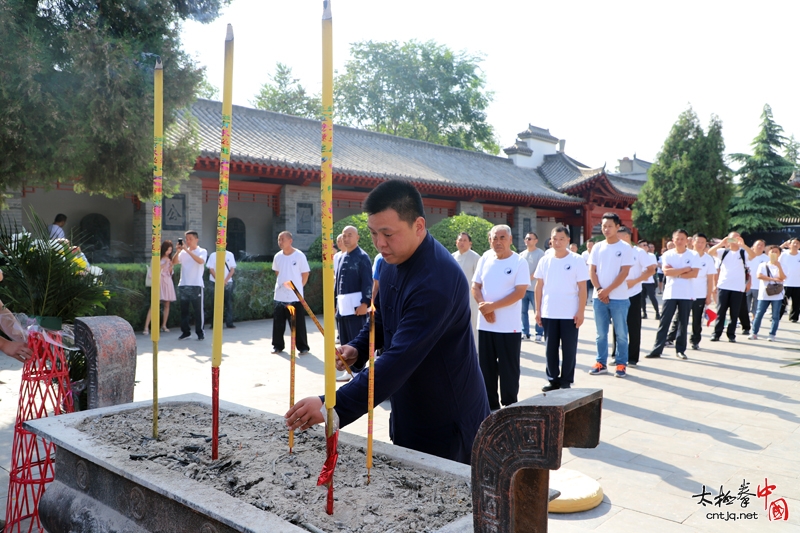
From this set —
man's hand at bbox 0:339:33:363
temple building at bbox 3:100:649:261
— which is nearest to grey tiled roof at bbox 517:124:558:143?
temple building at bbox 3:100:649:261

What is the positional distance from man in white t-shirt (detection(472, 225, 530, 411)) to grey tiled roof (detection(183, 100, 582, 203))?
9499mm

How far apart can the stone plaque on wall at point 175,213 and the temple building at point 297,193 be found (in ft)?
0.08

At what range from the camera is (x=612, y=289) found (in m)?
7.15

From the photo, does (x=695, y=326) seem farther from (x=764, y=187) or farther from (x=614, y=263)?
(x=764, y=187)

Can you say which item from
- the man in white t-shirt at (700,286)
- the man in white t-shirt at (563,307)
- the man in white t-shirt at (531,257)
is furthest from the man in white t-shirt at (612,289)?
the man in white t-shirt at (700,286)

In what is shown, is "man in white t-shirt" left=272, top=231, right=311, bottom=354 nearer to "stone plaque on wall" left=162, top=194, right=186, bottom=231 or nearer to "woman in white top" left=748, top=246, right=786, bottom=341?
"stone plaque on wall" left=162, top=194, right=186, bottom=231

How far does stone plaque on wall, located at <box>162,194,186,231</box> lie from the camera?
44.9ft

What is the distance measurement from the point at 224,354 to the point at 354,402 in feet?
23.6

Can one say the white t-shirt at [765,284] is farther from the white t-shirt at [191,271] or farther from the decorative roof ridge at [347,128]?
the decorative roof ridge at [347,128]

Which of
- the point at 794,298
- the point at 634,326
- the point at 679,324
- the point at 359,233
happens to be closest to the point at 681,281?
the point at 679,324

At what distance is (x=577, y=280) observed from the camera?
6.20 meters

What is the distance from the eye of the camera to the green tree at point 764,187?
90.8ft

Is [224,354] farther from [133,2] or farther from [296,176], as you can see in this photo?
[296,176]

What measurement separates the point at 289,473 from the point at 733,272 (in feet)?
31.5
